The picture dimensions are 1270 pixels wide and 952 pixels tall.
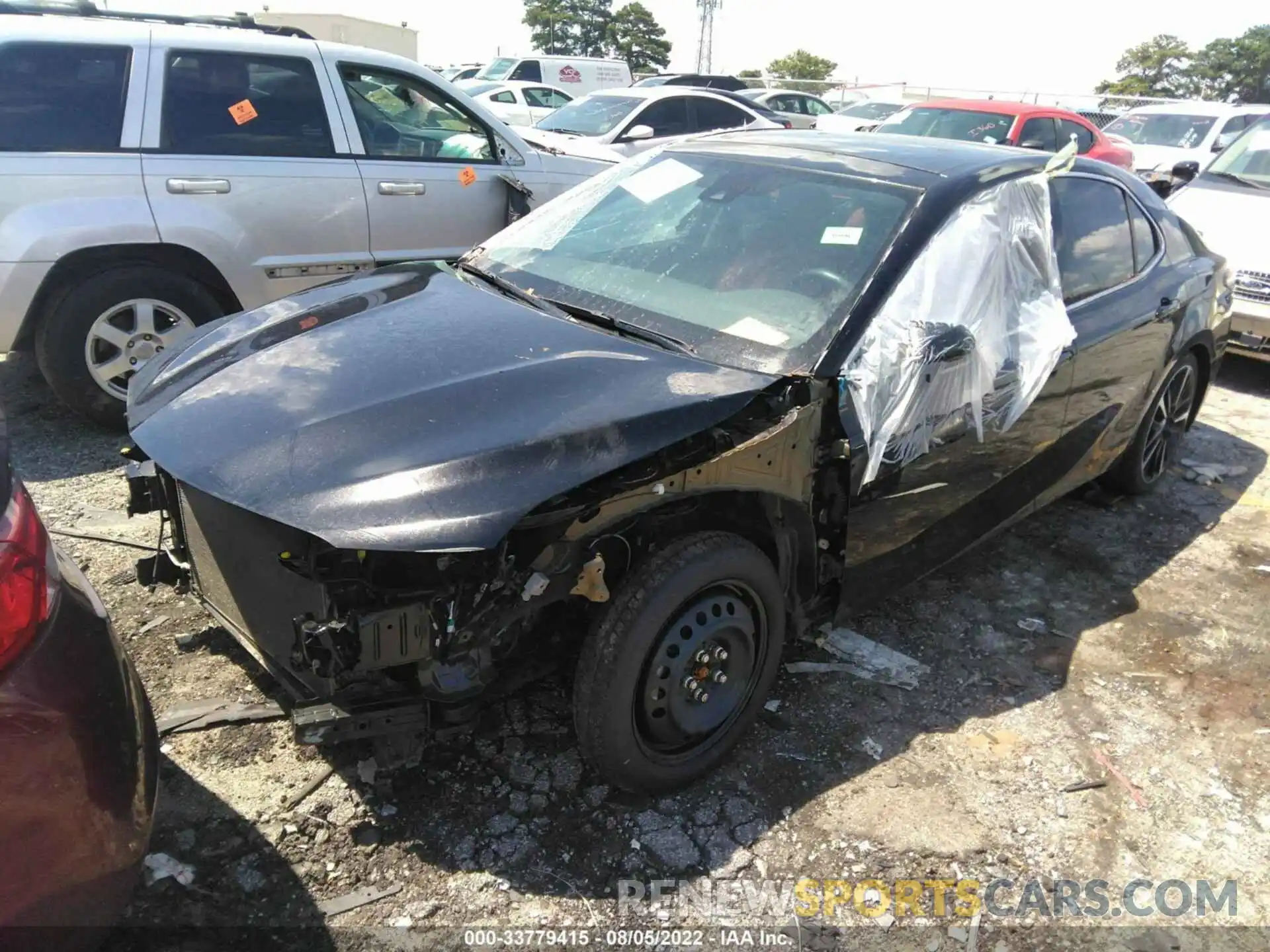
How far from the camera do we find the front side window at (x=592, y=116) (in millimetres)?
10888

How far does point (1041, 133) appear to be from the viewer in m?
11.1

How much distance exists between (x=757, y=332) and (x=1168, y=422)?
3.05m

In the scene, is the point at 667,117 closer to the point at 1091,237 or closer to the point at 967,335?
the point at 1091,237

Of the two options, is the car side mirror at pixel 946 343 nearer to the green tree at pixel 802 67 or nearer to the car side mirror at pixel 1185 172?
the car side mirror at pixel 1185 172

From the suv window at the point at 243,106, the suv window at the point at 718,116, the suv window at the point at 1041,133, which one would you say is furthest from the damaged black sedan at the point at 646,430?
the suv window at the point at 718,116

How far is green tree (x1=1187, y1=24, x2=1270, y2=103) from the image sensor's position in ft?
166

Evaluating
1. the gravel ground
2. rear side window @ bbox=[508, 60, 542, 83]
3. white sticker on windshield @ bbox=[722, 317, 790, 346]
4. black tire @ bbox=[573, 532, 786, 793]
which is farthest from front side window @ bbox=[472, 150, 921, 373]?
rear side window @ bbox=[508, 60, 542, 83]

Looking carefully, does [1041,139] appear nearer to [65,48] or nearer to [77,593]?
[65,48]

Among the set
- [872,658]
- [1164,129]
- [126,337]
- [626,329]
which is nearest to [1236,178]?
[872,658]

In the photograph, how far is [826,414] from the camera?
263 centimetres

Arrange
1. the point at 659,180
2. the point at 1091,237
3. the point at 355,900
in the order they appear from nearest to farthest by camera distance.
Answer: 1. the point at 355,900
2. the point at 659,180
3. the point at 1091,237

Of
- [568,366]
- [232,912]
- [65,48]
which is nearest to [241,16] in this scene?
[65,48]

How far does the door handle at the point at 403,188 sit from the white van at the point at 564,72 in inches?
728

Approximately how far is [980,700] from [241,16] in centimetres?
559
